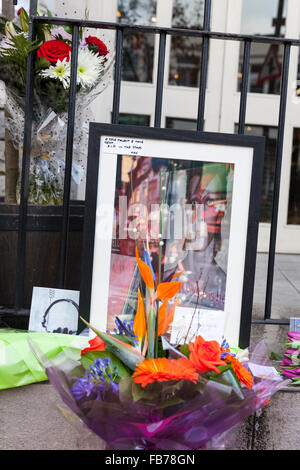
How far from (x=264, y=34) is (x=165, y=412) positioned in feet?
12.5

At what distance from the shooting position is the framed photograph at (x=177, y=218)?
4.28ft

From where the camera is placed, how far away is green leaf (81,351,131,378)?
2.62 ft

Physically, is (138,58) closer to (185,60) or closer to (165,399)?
(185,60)

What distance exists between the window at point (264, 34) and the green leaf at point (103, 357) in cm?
351

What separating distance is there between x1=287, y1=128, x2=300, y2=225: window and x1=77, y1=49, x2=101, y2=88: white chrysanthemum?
2.77 meters

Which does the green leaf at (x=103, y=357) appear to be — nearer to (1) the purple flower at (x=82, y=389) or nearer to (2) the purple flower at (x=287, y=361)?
(1) the purple flower at (x=82, y=389)

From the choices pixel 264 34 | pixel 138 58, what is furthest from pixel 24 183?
pixel 264 34

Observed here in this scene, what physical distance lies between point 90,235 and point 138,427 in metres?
0.67

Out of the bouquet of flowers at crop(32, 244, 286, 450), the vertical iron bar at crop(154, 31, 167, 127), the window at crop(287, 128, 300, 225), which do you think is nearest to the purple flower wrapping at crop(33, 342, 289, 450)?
the bouquet of flowers at crop(32, 244, 286, 450)

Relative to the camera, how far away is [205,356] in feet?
2.44

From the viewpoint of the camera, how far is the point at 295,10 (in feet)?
12.7

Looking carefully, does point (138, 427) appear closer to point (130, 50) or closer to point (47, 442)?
point (47, 442)

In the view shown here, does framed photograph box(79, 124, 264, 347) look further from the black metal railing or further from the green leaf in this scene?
the green leaf

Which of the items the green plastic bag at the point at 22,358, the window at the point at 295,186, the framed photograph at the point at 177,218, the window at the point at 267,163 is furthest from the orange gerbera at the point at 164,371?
the window at the point at 295,186
